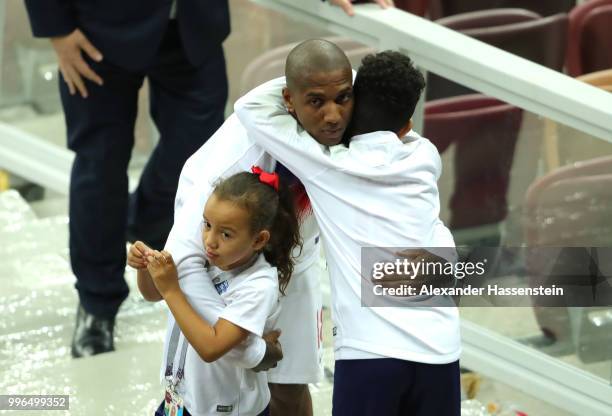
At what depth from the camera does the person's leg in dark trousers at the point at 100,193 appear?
3.66m

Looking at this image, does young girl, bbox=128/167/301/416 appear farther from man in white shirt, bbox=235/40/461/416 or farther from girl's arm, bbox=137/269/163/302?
man in white shirt, bbox=235/40/461/416

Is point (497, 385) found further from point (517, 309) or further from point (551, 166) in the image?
point (551, 166)

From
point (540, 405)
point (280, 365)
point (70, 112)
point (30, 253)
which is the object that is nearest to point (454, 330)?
point (280, 365)

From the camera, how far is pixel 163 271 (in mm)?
2639

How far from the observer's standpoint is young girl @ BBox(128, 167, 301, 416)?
2619 millimetres

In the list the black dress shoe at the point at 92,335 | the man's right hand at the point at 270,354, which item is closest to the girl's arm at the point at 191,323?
the man's right hand at the point at 270,354

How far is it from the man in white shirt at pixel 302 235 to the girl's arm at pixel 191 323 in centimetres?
6

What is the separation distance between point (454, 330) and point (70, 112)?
151 cm

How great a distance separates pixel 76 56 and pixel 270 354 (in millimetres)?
1240

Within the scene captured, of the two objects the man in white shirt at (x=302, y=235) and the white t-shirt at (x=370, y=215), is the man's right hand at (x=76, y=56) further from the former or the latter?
the white t-shirt at (x=370, y=215)

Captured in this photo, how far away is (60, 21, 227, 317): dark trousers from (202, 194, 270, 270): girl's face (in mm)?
1108

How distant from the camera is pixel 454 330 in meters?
2.68

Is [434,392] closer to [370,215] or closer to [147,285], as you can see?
[370,215]

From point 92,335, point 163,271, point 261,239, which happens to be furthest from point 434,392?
point 92,335
